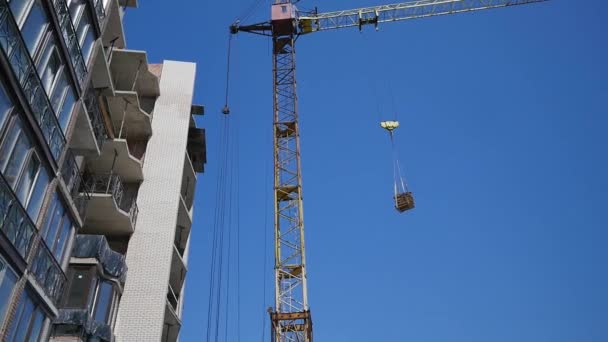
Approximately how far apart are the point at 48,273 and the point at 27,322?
135cm

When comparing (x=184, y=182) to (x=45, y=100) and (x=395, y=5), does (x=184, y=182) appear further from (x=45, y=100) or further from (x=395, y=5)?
(x=395, y=5)

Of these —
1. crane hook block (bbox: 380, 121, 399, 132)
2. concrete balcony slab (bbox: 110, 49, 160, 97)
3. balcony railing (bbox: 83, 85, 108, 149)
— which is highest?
crane hook block (bbox: 380, 121, 399, 132)

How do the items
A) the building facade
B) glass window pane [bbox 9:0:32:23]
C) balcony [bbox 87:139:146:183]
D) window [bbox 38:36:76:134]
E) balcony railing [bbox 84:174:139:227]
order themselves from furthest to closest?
balcony [bbox 87:139:146:183], balcony railing [bbox 84:174:139:227], window [bbox 38:36:76:134], the building facade, glass window pane [bbox 9:0:32:23]

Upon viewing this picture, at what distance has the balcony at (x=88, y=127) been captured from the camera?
626 inches

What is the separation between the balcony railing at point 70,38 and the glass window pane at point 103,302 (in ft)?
22.3

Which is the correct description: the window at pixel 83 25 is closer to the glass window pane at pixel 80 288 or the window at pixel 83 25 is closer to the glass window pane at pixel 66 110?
the glass window pane at pixel 66 110

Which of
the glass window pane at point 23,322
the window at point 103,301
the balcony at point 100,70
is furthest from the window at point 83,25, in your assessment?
the window at point 103,301

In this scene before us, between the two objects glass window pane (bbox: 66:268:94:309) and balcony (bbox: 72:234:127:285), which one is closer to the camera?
glass window pane (bbox: 66:268:94:309)

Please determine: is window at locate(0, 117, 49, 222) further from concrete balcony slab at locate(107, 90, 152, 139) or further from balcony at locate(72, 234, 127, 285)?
concrete balcony slab at locate(107, 90, 152, 139)

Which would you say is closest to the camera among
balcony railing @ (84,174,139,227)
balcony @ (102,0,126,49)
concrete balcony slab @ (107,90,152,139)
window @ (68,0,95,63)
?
window @ (68,0,95,63)

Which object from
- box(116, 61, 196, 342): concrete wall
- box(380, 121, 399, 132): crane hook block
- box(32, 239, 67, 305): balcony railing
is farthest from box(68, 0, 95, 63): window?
box(380, 121, 399, 132): crane hook block

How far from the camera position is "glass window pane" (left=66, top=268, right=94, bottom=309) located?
54.0 feet

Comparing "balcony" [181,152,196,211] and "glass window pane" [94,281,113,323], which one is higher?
"balcony" [181,152,196,211]

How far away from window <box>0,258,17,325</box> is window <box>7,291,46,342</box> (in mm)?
632
